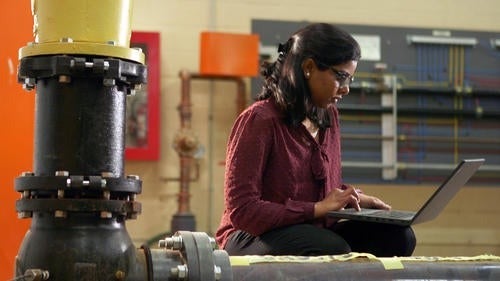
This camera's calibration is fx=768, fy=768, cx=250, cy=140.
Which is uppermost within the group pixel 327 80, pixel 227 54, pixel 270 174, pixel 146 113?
pixel 227 54

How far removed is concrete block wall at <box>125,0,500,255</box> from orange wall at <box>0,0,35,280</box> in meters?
2.44

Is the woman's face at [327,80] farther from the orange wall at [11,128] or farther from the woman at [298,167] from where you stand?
the orange wall at [11,128]

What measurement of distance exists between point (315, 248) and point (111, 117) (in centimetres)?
90

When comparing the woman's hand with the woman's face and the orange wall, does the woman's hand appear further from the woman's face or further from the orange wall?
the orange wall

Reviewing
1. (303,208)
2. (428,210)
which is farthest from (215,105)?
(428,210)

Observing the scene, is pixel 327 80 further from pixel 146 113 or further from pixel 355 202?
pixel 146 113

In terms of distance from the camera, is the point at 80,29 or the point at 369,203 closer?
the point at 80,29

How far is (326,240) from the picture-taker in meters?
1.77

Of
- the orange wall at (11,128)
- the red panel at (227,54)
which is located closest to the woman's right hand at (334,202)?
the orange wall at (11,128)

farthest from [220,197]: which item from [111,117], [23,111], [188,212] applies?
[111,117]

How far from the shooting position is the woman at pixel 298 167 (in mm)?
1817

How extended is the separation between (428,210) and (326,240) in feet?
0.81

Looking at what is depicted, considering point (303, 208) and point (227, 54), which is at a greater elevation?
point (227, 54)

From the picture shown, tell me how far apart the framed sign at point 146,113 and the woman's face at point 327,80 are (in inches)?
94.1
